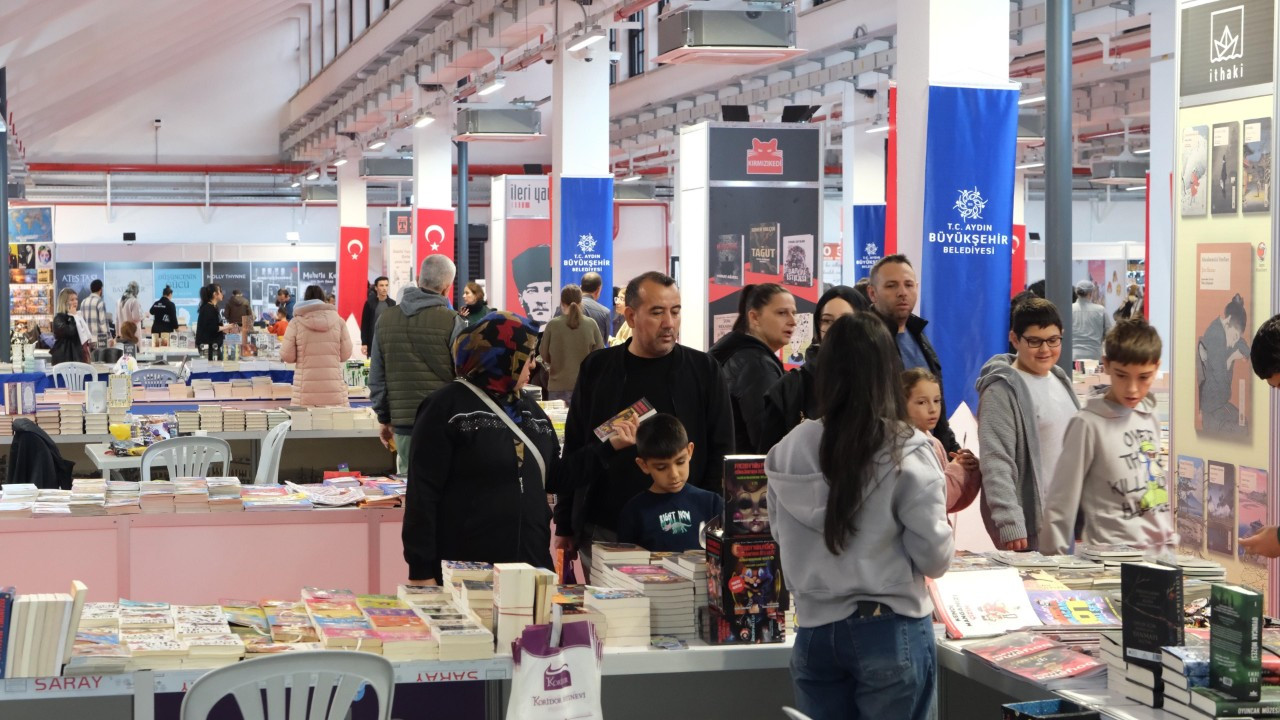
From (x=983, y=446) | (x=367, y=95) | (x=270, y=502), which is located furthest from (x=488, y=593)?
(x=367, y=95)

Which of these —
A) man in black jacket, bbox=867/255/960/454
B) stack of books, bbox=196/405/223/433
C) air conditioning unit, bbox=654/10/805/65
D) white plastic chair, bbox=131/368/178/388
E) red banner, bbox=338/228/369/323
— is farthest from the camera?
red banner, bbox=338/228/369/323

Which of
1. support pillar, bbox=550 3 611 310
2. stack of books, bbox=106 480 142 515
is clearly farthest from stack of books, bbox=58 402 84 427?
support pillar, bbox=550 3 611 310

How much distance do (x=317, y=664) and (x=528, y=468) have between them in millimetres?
959

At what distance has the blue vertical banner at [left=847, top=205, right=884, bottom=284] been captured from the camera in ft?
55.8

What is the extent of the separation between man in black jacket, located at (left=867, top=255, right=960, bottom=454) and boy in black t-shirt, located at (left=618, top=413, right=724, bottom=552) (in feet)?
4.07

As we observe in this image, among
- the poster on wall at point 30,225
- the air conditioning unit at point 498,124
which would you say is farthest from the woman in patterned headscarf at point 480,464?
the poster on wall at point 30,225

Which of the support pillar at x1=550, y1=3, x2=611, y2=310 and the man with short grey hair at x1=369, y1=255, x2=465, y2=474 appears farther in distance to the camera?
the support pillar at x1=550, y1=3, x2=611, y2=310

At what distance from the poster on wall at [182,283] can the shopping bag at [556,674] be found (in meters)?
23.9

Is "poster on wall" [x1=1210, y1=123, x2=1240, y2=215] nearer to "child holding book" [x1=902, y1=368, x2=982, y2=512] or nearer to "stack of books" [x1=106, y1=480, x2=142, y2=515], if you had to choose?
"child holding book" [x1=902, y1=368, x2=982, y2=512]

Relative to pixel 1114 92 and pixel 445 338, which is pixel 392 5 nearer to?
pixel 1114 92

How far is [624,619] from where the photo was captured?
3.48m

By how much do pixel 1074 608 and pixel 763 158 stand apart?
21.8ft

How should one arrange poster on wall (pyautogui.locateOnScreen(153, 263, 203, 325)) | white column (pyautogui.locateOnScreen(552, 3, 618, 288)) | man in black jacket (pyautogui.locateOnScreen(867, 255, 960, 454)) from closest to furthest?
1. man in black jacket (pyautogui.locateOnScreen(867, 255, 960, 454))
2. white column (pyautogui.locateOnScreen(552, 3, 618, 288))
3. poster on wall (pyautogui.locateOnScreen(153, 263, 203, 325))

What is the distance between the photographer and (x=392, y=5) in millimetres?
17188
